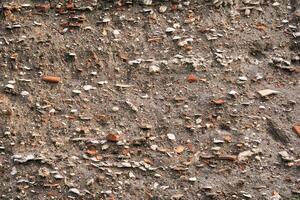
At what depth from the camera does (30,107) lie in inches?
177

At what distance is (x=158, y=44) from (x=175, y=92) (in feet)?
1.57

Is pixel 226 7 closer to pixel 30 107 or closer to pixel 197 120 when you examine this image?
pixel 197 120

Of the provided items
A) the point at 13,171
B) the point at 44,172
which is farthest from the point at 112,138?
the point at 13,171

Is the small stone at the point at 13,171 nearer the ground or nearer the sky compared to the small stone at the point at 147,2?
nearer the ground

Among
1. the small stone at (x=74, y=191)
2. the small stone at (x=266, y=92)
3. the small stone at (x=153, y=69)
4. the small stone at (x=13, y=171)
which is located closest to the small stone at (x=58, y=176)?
the small stone at (x=74, y=191)

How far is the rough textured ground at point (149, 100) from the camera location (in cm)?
415

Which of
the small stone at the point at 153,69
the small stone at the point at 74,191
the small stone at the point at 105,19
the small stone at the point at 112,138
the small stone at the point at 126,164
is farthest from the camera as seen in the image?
the small stone at the point at 105,19

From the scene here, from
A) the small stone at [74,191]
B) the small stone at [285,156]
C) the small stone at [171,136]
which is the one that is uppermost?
the small stone at [171,136]

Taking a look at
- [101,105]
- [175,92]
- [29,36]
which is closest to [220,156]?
[175,92]

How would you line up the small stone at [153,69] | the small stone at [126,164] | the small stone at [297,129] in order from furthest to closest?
the small stone at [153,69] < the small stone at [297,129] < the small stone at [126,164]

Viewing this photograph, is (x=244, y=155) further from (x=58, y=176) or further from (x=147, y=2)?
(x=147, y=2)

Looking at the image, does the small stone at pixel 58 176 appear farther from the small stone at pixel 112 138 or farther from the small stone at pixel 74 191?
the small stone at pixel 112 138

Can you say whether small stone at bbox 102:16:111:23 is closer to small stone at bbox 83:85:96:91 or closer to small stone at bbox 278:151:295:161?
small stone at bbox 83:85:96:91

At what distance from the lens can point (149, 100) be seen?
4.60 meters
